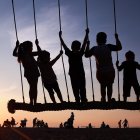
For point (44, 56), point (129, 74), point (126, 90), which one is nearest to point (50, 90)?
point (44, 56)

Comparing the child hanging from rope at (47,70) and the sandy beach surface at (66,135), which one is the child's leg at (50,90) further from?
the sandy beach surface at (66,135)

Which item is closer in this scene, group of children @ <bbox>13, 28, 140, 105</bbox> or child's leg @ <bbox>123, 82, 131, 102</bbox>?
group of children @ <bbox>13, 28, 140, 105</bbox>

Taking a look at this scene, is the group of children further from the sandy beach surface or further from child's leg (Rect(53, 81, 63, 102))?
the sandy beach surface

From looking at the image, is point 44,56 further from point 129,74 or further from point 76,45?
point 129,74

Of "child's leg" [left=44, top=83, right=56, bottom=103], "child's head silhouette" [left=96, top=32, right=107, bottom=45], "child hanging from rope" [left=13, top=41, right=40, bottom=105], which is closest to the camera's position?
"child's head silhouette" [left=96, top=32, right=107, bottom=45]

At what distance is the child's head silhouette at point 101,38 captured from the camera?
13357 mm

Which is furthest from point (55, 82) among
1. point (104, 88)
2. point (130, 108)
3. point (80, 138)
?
point (80, 138)

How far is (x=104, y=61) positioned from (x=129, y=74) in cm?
149

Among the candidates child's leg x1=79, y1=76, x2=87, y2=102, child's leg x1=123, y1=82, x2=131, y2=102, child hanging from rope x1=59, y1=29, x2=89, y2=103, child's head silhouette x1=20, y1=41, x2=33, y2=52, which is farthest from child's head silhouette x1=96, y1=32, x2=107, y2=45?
child's head silhouette x1=20, y1=41, x2=33, y2=52

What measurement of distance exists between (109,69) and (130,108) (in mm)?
1281

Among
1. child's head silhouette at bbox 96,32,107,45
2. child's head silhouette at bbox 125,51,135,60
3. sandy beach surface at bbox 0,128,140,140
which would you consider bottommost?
sandy beach surface at bbox 0,128,140,140

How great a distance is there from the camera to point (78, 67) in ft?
44.9

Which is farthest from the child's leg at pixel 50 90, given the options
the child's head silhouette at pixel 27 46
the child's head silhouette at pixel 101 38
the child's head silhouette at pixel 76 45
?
the child's head silhouette at pixel 101 38

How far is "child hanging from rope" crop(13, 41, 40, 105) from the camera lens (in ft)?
46.7
